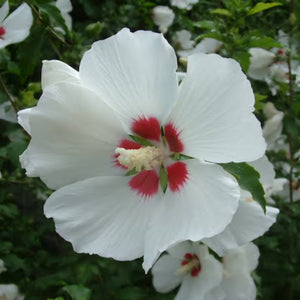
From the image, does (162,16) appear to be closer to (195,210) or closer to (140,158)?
(140,158)

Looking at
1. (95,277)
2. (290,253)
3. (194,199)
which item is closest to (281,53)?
(290,253)

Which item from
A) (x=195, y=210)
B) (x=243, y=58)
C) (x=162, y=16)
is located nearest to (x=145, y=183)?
(x=195, y=210)

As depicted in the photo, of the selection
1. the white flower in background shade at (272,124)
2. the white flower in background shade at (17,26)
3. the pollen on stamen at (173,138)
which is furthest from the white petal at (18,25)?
the white flower in background shade at (272,124)

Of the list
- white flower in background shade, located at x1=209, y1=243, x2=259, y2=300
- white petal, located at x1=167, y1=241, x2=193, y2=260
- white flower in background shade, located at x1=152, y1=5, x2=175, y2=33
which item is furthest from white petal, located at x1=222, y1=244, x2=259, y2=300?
white flower in background shade, located at x1=152, y1=5, x2=175, y2=33

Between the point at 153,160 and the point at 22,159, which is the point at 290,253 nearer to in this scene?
the point at 153,160

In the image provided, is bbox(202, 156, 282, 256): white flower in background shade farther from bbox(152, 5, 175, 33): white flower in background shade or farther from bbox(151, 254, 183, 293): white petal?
bbox(152, 5, 175, 33): white flower in background shade

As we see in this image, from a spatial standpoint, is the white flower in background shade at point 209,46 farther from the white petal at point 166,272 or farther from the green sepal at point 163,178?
the green sepal at point 163,178

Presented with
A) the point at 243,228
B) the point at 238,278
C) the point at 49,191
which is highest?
the point at 243,228
